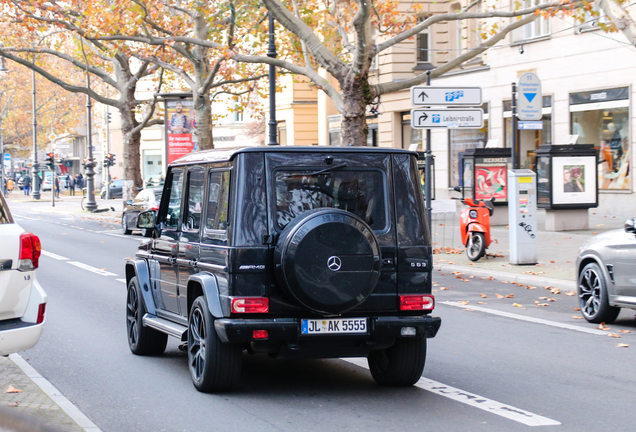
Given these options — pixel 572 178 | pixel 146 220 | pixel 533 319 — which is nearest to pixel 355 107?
pixel 572 178

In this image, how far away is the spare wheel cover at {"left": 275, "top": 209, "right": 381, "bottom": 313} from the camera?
20.3 feet

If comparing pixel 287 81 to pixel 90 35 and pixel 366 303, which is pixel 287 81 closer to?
pixel 90 35

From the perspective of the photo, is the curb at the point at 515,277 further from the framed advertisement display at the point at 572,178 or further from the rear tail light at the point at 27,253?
the rear tail light at the point at 27,253

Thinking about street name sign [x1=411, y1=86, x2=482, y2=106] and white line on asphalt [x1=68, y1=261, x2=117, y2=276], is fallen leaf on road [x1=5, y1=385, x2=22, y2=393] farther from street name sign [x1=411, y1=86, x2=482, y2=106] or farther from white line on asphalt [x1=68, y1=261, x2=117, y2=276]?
street name sign [x1=411, y1=86, x2=482, y2=106]

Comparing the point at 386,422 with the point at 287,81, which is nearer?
the point at 386,422

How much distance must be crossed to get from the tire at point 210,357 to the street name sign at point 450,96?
11431 millimetres

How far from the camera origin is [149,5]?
26.6 meters

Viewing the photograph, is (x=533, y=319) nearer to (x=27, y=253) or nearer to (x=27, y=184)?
(x=27, y=253)

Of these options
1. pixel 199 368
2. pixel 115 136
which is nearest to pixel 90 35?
pixel 199 368

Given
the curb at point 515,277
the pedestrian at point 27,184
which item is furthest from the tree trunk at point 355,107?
the pedestrian at point 27,184

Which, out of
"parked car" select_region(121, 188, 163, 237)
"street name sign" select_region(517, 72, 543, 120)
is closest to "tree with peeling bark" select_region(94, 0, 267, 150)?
"parked car" select_region(121, 188, 163, 237)

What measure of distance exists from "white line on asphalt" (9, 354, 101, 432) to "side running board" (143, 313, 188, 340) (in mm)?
1015

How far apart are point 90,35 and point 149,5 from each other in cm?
229

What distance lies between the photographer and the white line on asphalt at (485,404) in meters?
5.94
